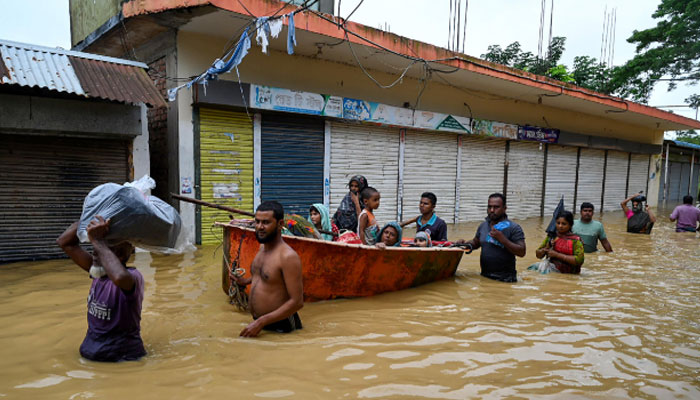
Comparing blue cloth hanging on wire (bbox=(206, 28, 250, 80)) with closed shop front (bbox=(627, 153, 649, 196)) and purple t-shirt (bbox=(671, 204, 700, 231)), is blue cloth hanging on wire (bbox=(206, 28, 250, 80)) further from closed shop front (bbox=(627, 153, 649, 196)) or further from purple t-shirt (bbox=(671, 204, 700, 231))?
closed shop front (bbox=(627, 153, 649, 196))

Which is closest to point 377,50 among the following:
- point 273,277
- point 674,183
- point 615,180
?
point 273,277

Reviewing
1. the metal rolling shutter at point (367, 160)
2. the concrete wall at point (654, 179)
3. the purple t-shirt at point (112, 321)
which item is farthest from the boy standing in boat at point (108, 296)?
the concrete wall at point (654, 179)

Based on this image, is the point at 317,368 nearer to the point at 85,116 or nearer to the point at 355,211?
the point at 355,211

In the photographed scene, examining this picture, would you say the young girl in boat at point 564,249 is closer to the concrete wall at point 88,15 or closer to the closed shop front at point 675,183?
the concrete wall at point 88,15

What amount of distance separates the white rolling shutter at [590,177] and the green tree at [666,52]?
27.9 ft

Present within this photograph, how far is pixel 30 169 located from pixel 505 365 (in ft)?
24.3

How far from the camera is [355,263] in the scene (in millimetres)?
4832

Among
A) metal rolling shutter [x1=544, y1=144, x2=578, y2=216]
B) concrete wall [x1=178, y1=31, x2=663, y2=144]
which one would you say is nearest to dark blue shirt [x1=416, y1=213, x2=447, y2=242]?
concrete wall [x1=178, y1=31, x2=663, y2=144]

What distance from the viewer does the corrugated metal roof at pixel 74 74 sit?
6.19 metres

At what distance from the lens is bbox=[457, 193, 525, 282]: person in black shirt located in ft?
18.6

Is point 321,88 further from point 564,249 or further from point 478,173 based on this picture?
point 478,173

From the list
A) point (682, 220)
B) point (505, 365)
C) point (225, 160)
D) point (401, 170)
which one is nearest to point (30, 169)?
point (225, 160)

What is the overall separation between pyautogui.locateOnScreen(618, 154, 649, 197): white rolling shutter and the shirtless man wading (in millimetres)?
22861

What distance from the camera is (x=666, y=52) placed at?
77.2 ft
